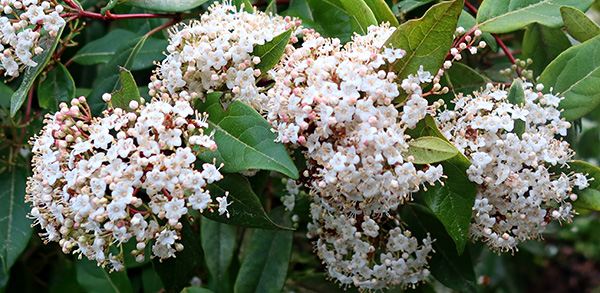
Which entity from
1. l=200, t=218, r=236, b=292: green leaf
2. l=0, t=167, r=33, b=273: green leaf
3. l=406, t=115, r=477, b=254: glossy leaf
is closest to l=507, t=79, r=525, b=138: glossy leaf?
l=406, t=115, r=477, b=254: glossy leaf

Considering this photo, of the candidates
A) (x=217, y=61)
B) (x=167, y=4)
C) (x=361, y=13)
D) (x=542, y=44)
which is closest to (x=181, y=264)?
(x=217, y=61)

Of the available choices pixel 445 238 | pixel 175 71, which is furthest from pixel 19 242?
pixel 445 238

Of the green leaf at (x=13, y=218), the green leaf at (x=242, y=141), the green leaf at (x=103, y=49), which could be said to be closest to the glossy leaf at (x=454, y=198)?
the green leaf at (x=242, y=141)

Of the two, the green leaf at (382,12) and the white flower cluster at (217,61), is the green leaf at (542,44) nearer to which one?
the green leaf at (382,12)

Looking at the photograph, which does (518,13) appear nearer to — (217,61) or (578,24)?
(578,24)

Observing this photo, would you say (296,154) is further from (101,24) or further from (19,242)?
(101,24)
